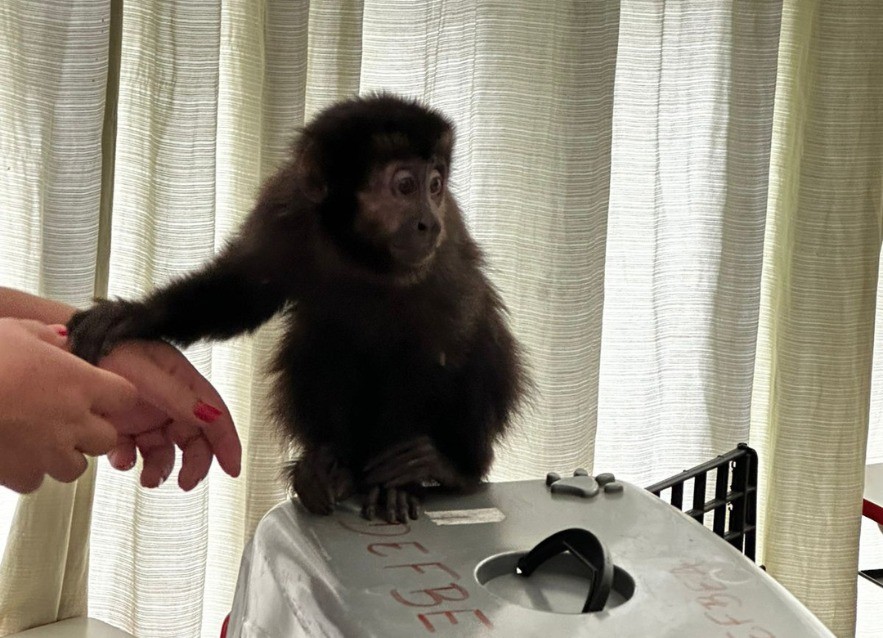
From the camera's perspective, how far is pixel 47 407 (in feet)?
3.38

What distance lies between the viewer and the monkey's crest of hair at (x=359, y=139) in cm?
148

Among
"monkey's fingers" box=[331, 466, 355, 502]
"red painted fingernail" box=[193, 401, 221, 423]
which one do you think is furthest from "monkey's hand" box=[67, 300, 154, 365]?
"monkey's fingers" box=[331, 466, 355, 502]

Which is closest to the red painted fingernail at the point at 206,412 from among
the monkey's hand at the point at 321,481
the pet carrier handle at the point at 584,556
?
the monkey's hand at the point at 321,481

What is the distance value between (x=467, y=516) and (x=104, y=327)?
487 millimetres

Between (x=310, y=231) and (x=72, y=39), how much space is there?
53cm

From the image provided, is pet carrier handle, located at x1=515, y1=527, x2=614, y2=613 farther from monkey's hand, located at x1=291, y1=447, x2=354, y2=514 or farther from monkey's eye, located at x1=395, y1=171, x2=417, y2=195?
monkey's eye, located at x1=395, y1=171, x2=417, y2=195

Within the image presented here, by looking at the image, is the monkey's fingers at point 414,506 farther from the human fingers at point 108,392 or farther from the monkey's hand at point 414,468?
the human fingers at point 108,392

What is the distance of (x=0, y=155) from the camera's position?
180 centimetres

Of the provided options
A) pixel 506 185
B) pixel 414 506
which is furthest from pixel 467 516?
pixel 506 185

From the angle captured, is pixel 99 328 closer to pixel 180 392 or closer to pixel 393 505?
pixel 180 392

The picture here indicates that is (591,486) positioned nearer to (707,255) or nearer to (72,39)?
(72,39)

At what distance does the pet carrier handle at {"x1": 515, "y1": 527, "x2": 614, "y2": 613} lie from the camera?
927 mm

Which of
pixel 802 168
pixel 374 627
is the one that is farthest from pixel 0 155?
pixel 802 168

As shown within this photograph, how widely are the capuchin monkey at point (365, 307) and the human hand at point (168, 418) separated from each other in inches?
5.7
